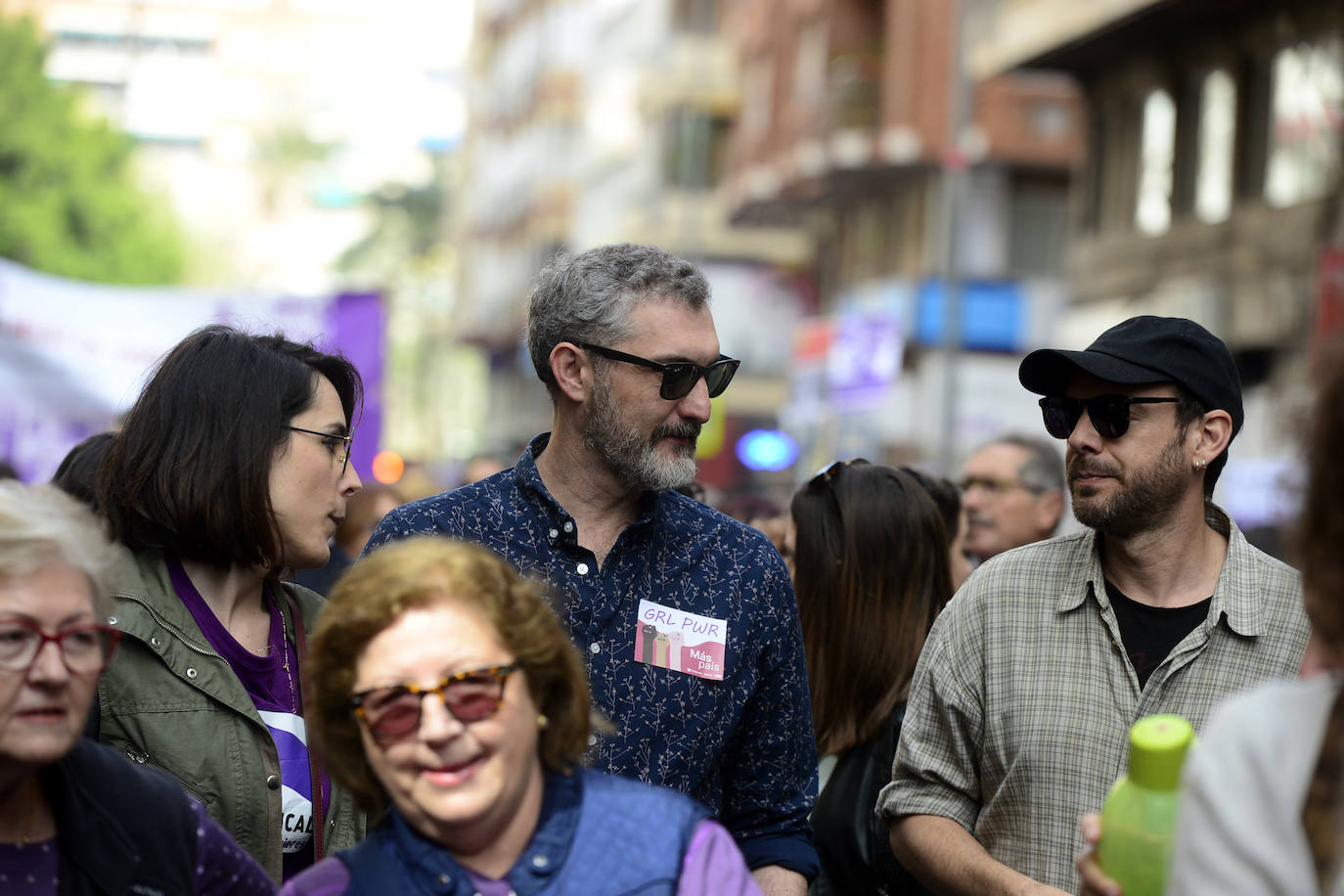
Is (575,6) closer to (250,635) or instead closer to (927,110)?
(927,110)

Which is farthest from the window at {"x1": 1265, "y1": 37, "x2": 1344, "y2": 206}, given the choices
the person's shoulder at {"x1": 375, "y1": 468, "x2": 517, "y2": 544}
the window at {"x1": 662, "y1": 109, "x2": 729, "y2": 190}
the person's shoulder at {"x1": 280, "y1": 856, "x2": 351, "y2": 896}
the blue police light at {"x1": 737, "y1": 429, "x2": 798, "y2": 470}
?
the window at {"x1": 662, "y1": 109, "x2": 729, "y2": 190}

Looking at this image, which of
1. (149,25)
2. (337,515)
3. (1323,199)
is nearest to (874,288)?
(1323,199)

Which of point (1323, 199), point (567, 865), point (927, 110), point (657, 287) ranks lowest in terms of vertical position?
point (567, 865)

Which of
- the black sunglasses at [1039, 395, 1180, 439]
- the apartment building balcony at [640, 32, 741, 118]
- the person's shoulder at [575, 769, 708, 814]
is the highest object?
the apartment building balcony at [640, 32, 741, 118]

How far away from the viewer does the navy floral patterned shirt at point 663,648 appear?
3990 mm

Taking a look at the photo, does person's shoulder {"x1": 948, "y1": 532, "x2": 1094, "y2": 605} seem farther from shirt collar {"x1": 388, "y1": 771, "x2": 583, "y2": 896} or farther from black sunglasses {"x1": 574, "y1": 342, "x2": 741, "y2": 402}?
shirt collar {"x1": 388, "y1": 771, "x2": 583, "y2": 896}

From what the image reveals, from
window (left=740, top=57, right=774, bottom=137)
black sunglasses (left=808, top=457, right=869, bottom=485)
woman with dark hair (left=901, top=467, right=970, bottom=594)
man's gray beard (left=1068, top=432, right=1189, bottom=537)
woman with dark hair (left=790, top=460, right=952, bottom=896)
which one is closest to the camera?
man's gray beard (left=1068, top=432, right=1189, bottom=537)

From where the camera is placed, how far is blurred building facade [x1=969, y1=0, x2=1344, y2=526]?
62.6 ft

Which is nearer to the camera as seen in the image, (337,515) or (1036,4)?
(337,515)

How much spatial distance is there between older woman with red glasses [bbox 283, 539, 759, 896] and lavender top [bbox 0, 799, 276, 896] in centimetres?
37

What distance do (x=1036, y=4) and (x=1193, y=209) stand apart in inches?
135

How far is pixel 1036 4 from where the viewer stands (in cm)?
2364

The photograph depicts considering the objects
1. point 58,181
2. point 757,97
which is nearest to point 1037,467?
point 58,181

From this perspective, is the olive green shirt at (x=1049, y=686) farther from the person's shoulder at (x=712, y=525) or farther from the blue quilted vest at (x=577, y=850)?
the blue quilted vest at (x=577, y=850)
